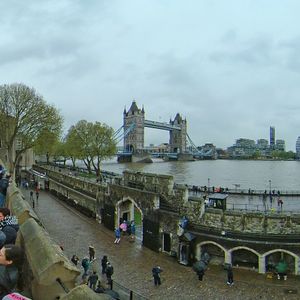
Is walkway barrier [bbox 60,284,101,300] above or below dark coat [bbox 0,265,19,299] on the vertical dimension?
above

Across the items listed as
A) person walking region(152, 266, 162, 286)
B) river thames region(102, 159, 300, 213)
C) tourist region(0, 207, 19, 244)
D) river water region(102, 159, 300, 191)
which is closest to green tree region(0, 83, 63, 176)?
river thames region(102, 159, 300, 213)

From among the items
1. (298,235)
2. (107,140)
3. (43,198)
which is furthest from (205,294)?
(107,140)

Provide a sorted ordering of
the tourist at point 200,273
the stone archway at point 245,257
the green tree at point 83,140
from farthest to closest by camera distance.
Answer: the green tree at point 83,140 → the stone archway at point 245,257 → the tourist at point 200,273

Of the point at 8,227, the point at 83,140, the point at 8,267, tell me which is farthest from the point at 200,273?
the point at 83,140

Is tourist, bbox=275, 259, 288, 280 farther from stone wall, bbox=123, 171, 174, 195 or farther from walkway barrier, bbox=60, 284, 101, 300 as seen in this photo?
walkway barrier, bbox=60, 284, 101, 300

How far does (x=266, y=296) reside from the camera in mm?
18094

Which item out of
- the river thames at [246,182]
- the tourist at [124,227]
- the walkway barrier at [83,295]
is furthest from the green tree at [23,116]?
the walkway barrier at [83,295]

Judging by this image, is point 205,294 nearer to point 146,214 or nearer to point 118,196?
point 146,214

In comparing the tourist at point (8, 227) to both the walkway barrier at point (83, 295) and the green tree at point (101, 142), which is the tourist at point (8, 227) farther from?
the green tree at point (101, 142)

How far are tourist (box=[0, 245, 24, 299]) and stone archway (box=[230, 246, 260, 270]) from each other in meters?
19.0

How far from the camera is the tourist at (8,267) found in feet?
16.9

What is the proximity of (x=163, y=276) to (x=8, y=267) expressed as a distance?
665 inches

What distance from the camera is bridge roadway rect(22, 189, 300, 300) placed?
60.7ft

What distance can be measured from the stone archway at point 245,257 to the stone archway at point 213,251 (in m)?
0.69
